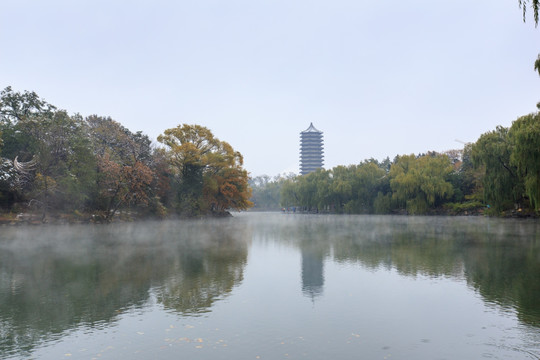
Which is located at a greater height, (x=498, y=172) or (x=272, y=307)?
(x=498, y=172)

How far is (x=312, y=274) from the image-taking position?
12.2 m

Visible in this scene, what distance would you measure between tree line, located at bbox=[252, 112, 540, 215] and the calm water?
1622 cm

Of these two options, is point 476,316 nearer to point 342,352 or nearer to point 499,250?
point 342,352

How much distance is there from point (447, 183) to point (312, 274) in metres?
50.5

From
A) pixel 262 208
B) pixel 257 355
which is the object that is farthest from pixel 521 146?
pixel 262 208

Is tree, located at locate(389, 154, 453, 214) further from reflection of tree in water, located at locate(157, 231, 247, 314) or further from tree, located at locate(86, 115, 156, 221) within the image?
reflection of tree in water, located at locate(157, 231, 247, 314)

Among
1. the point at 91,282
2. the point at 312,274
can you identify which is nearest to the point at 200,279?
the point at 91,282

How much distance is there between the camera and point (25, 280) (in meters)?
11.3

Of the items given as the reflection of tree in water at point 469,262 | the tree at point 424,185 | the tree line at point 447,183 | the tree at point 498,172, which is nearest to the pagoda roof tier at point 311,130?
the tree line at point 447,183

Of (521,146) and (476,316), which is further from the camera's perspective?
(521,146)

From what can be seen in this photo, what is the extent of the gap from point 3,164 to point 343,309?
3587 cm

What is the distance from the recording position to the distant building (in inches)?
6634

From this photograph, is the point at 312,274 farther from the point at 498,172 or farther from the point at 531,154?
the point at 498,172

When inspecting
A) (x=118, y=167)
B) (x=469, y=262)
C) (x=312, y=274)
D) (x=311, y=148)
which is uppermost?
(x=311, y=148)
